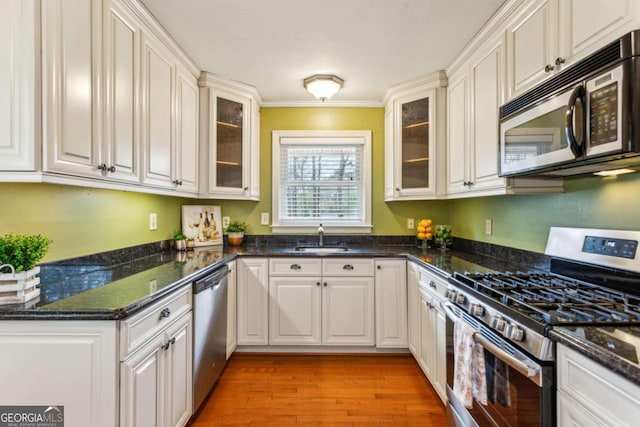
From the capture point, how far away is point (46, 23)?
122 cm

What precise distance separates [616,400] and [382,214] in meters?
2.58

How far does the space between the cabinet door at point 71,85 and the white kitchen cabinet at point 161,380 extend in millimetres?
811

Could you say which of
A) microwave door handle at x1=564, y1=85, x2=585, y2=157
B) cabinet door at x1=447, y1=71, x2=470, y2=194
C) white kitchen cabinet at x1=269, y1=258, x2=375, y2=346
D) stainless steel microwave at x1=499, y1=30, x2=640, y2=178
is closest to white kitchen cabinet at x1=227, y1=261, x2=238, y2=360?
white kitchen cabinet at x1=269, y1=258, x2=375, y2=346

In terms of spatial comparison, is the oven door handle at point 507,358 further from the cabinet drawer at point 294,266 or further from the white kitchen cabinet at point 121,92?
the white kitchen cabinet at point 121,92

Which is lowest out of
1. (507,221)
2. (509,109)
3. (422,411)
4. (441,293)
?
(422,411)

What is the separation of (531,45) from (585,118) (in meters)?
0.67

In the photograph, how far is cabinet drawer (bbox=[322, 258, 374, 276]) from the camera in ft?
8.90

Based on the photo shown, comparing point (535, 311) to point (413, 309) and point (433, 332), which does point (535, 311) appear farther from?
point (413, 309)

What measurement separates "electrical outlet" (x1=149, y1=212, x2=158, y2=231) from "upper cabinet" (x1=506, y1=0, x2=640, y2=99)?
255 centimetres

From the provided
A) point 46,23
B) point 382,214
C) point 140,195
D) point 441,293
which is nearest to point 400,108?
point 382,214

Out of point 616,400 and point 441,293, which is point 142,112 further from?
point 616,400

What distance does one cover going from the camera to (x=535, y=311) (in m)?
1.10

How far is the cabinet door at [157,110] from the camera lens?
192cm

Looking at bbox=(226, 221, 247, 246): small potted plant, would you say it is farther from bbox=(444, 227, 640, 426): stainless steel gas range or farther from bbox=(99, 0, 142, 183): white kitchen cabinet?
bbox=(444, 227, 640, 426): stainless steel gas range
